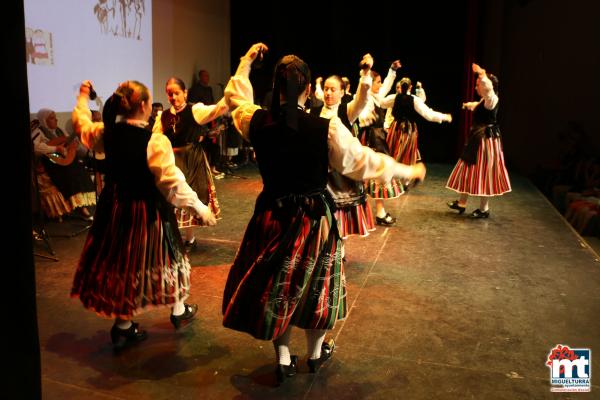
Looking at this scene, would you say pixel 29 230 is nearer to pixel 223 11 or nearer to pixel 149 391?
pixel 149 391

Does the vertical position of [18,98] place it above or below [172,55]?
below

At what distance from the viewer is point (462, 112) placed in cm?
893

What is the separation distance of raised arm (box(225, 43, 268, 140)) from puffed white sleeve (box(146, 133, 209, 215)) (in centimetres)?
33

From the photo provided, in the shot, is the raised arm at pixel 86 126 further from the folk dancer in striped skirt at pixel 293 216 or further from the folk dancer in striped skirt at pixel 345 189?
the folk dancer in striped skirt at pixel 345 189

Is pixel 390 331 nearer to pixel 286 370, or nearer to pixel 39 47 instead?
pixel 286 370

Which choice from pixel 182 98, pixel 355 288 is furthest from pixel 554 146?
pixel 182 98

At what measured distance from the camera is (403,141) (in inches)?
238

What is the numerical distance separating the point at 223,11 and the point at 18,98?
30.3ft

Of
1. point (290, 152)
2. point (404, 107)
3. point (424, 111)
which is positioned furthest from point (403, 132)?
point (290, 152)

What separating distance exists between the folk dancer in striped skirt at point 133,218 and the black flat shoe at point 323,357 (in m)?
0.69

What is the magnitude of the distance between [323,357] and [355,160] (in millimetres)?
973

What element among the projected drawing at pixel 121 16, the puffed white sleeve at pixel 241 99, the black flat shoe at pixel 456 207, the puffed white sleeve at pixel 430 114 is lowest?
the black flat shoe at pixel 456 207

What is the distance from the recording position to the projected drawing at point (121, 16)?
5902 millimetres

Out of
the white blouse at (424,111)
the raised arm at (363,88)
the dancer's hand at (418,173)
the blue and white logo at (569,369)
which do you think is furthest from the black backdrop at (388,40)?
the dancer's hand at (418,173)
